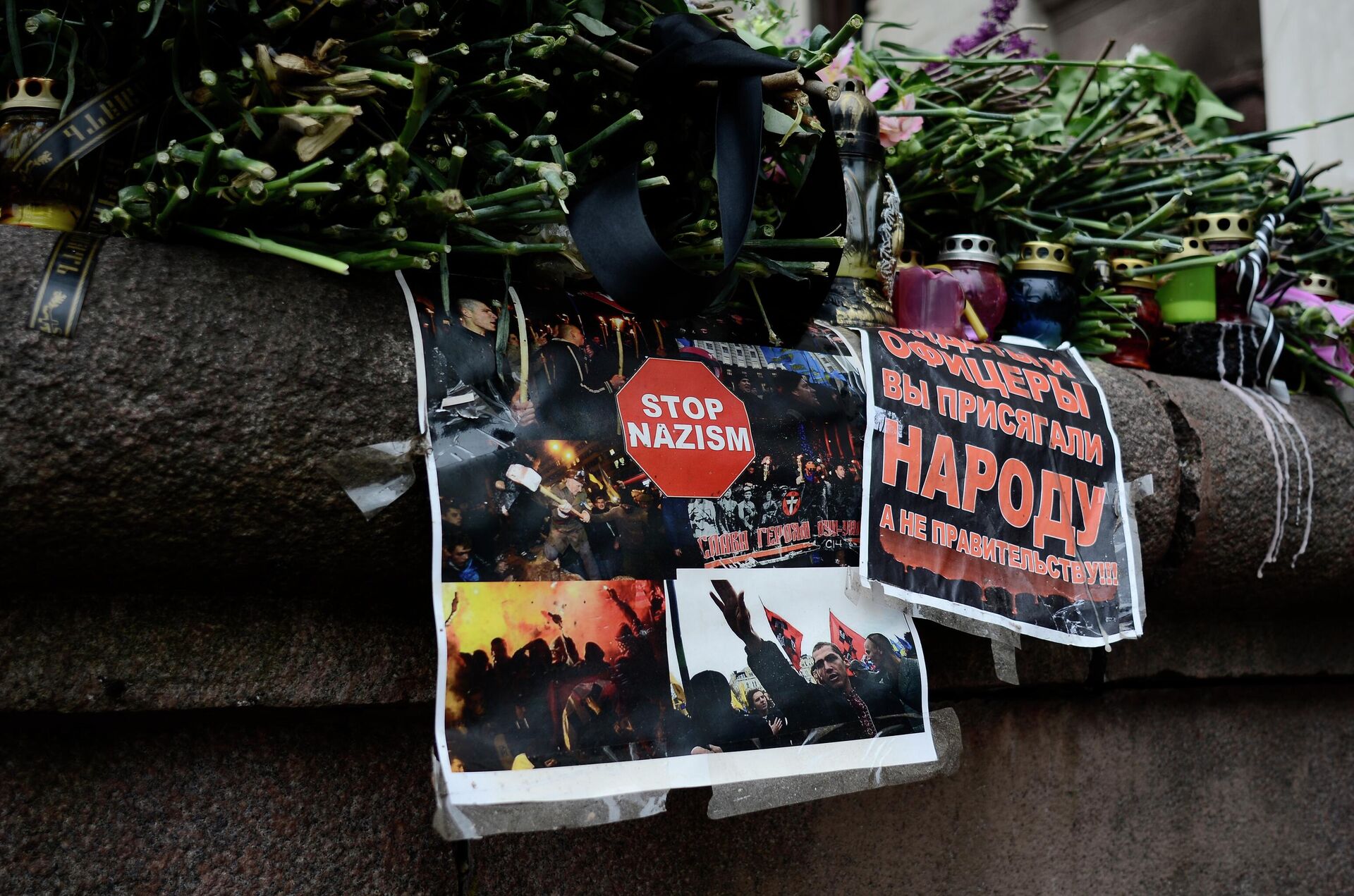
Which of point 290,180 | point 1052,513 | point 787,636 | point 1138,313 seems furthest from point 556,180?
point 1138,313

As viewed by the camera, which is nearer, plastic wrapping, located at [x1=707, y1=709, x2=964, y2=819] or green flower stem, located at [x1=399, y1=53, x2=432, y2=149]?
green flower stem, located at [x1=399, y1=53, x2=432, y2=149]

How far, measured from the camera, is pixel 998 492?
140 cm

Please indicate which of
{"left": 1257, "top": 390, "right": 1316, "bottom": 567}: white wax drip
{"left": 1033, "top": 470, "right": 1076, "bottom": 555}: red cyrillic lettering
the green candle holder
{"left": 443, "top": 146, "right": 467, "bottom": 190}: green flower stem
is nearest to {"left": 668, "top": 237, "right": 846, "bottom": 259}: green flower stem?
{"left": 443, "top": 146, "right": 467, "bottom": 190}: green flower stem

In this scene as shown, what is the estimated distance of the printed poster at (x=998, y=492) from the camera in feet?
4.33

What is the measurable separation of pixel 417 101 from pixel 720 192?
332 mm

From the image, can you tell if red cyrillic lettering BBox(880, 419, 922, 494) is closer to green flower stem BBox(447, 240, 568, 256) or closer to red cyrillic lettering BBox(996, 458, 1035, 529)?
red cyrillic lettering BBox(996, 458, 1035, 529)

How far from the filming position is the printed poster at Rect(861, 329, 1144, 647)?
1.32 m

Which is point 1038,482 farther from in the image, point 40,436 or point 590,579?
point 40,436

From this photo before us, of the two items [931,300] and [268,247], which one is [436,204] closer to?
[268,247]

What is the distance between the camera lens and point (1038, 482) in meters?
1.44

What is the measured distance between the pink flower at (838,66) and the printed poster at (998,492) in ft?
1.56

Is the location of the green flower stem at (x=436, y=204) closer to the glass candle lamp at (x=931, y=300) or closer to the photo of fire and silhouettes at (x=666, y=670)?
the photo of fire and silhouettes at (x=666, y=670)


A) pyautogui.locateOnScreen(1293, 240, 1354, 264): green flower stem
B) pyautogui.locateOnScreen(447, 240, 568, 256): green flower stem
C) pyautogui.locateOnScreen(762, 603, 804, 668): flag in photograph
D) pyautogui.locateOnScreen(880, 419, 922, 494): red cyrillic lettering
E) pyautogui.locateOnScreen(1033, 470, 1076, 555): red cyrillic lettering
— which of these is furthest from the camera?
pyautogui.locateOnScreen(1293, 240, 1354, 264): green flower stem

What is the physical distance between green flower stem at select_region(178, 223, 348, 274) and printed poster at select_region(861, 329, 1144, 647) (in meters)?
0.69
